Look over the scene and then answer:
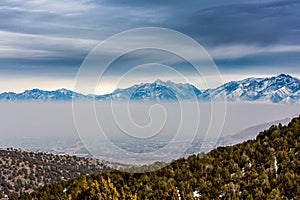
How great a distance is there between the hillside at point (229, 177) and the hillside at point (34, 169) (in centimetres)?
7229

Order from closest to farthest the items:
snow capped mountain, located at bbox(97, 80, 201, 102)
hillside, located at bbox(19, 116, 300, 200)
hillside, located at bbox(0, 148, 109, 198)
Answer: snow capped mountain, located at bbox(97, 80, 201, 102), hillside, located at bbox(19, 116, 300, 200), hillside, located at bbox(0, 148, 109, 198)

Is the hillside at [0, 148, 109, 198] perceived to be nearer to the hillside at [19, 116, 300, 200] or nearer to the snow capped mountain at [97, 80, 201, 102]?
the hillside at [19, 116, 300, 200]

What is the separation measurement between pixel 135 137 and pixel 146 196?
1969cm

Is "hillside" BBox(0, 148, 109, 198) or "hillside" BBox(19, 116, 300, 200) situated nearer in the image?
"hillside" BBox(19, 116, 300, 200)

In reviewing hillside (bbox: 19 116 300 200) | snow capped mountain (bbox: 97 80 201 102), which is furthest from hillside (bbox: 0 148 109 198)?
snow capped mountain (bbox: 97 80 201 102)

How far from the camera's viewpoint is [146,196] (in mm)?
50188

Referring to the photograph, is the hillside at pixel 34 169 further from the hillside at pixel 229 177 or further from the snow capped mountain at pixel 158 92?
the snow capped mountain at pixel 158 92

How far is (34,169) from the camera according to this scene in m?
146

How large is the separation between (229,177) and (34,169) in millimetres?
110187

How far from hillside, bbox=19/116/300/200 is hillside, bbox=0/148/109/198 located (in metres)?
72.3

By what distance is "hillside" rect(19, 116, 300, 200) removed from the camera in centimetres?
4906

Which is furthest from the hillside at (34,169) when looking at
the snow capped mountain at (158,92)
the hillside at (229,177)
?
the snow capped mountain at (158,92)

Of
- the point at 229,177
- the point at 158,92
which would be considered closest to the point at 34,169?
the point at 229,177

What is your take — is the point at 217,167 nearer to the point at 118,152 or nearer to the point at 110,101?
the point at 118,152
